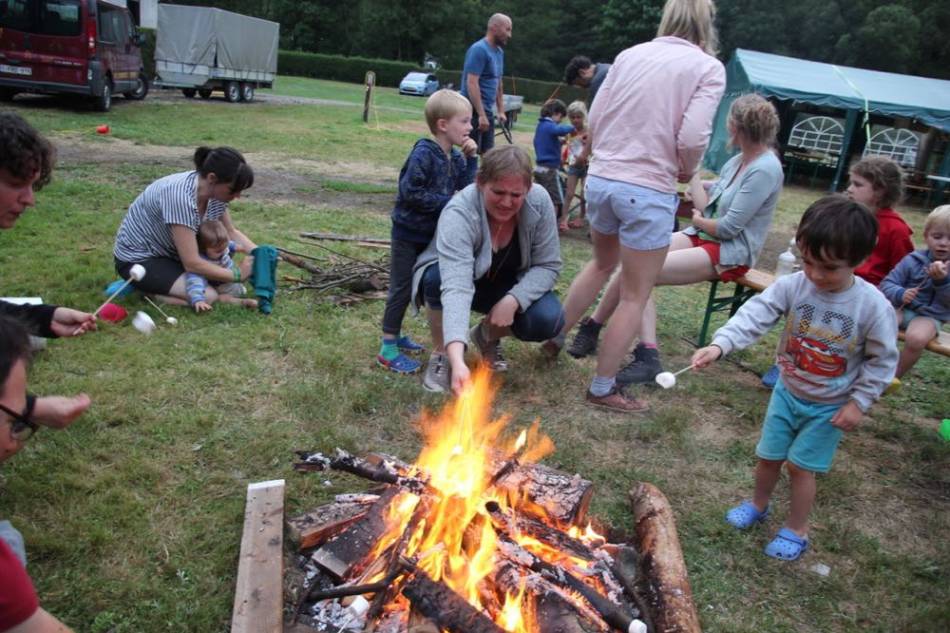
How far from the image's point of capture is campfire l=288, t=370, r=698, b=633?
2.15 m

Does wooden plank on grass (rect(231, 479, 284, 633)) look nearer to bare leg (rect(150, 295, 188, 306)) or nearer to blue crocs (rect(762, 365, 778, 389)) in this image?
bare leg (rect(150, 295, 188, 306))

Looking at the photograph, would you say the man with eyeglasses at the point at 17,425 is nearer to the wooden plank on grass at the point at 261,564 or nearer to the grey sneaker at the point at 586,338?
the wooden plank on grass at the point at 261,564

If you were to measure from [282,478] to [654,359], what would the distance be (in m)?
2.47


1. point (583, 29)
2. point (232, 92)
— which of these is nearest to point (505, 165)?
point (232, 92)

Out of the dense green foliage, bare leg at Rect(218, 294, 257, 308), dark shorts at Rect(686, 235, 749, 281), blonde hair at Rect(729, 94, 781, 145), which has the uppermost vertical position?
the dense green foliage

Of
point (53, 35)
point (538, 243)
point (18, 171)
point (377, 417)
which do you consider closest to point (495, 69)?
point (538, 243)

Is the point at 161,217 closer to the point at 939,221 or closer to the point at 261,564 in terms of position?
the point at 261,564

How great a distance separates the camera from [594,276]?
4277 mm

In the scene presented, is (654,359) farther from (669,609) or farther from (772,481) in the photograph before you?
(669,609)

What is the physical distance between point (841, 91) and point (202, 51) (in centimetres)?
1805

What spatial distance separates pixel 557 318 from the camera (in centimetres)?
385

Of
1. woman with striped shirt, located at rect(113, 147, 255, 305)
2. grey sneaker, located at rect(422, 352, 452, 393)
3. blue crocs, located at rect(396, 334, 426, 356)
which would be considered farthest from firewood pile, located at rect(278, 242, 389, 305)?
grey sneaker, located at rect(422, 352, 452, 393)

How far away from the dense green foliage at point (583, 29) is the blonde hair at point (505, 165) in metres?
42.3

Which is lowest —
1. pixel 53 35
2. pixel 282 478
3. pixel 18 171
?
pixel 282 478
